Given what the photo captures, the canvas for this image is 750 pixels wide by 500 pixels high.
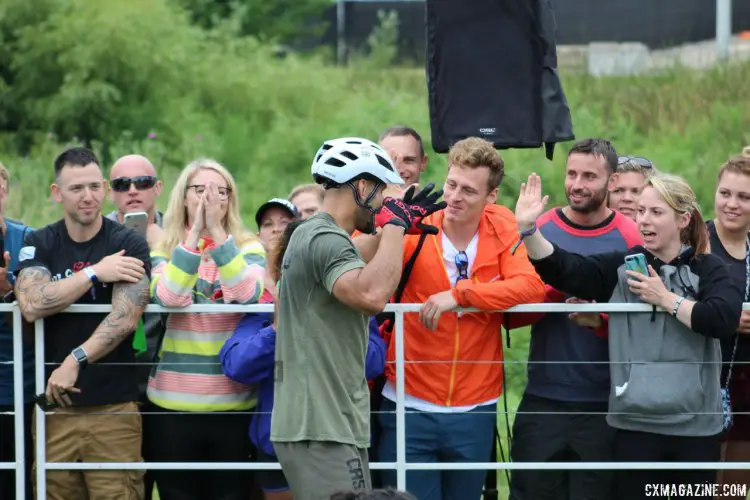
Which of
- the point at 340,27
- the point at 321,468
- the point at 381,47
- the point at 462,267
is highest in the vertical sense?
the point at 340,27

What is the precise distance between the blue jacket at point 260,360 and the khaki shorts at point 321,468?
0.82m

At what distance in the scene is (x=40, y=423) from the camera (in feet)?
21.1

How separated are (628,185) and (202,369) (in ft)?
8.75

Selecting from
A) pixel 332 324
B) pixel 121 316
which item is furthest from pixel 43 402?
pixel 332 324

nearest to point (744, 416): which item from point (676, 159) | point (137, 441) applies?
point (137, 441)

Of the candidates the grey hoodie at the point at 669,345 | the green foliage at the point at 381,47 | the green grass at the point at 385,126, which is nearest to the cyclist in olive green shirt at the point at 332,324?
the grey hoodie at the point at 669,345

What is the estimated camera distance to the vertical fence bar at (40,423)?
21.0ft

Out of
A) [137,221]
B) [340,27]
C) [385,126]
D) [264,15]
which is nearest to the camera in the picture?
[137,221]

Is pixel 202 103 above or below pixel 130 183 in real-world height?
above

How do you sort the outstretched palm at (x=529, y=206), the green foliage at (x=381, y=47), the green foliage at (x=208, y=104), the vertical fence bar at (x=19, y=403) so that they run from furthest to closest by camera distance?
the green foliage at (x=381, y=47)
the green foliage at (x=208, y=104)
the vertical fence bar at (x=19, y=403)
the outstretched palm at (x=529, y=206)

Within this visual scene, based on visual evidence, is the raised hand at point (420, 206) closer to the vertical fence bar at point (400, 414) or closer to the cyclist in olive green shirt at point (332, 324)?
the cyclist in olive green shirt at point (332, 324)

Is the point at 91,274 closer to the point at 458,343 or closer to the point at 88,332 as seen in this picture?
the point at 88,332

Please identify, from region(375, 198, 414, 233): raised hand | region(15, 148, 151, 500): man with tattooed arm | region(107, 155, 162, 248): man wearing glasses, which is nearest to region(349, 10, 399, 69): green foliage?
region(107, 155, 162, 248): man wearing glasses

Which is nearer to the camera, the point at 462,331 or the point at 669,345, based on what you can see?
the point at 669,345
